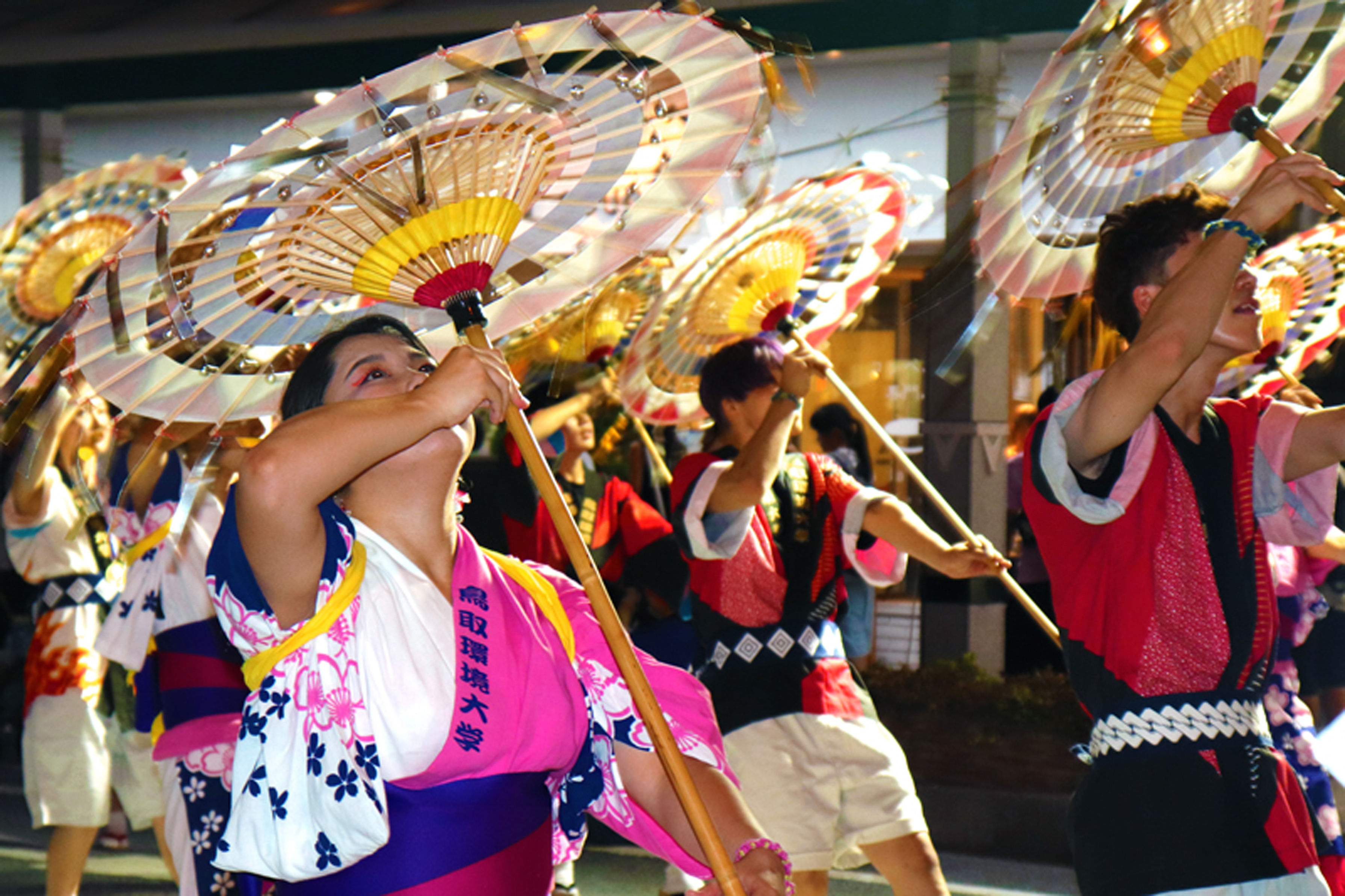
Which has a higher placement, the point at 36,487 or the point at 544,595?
the point at 544,595

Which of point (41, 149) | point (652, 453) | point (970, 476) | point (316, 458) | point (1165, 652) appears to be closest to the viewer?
point (316, 458)

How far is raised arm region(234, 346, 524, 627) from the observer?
1.97m

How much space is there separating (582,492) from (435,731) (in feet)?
15.1

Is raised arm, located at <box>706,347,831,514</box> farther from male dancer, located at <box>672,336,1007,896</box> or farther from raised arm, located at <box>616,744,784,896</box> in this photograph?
raised arm, located at <box>616,744,784,896</box>

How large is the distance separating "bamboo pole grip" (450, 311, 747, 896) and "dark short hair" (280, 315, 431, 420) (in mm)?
155

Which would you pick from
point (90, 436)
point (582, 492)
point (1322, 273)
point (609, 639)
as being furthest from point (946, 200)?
point (90, 436)

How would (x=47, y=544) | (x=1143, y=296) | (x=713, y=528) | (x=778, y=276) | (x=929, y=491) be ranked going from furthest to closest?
(x=47, y=544) → (x=778, y=276) → (x=929, y=491) → (x=713, y=528) → (x=1143, y=296)

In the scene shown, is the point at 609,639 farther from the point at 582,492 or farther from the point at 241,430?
the point at 582,492

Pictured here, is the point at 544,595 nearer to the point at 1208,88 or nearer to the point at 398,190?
the point at 398,190

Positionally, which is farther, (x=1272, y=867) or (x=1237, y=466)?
(x=1237, y=466)

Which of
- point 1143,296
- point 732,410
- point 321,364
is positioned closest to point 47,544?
point 732,410

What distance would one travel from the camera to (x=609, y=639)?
2229mm

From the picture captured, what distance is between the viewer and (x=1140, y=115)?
8.66 feet

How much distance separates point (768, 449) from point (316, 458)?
2.24 meters
